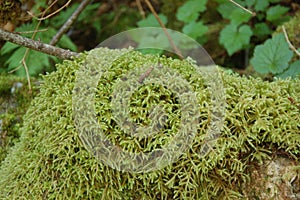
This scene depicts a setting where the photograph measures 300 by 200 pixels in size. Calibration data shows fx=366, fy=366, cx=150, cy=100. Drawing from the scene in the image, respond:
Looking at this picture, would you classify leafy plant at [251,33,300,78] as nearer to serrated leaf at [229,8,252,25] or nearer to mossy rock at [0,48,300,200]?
mossy rock at [0,48,300,200]

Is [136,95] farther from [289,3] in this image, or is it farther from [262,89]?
[289,3]

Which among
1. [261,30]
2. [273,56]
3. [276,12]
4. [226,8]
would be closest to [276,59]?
[273,56]

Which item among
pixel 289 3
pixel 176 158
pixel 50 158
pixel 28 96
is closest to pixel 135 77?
pixel 176 158

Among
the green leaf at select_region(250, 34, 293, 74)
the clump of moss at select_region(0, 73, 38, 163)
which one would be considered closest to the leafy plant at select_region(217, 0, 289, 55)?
the green leaf at select_region(250, 34, 293, 74)

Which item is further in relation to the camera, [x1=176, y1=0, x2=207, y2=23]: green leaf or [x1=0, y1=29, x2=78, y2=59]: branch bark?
[x1=176, y1=0, x2=207, y2=23]: green leaf

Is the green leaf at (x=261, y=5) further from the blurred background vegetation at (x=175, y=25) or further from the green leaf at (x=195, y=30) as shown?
the green leaf at (x=195, y=30)

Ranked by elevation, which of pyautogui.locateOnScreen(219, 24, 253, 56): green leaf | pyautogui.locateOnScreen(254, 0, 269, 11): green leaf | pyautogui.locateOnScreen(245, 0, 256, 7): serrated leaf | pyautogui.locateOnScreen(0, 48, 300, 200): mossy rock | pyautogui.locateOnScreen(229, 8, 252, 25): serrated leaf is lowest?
pyautogui.locateOnScreen(219, 24, 253, 56): green leaf

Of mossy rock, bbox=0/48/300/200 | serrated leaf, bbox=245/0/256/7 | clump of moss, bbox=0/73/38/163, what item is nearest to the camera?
mossy rock, bbox=0/48/300/200
